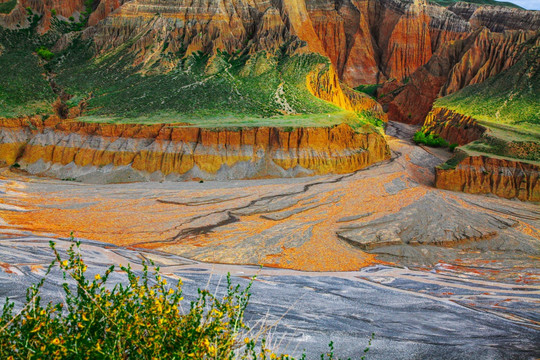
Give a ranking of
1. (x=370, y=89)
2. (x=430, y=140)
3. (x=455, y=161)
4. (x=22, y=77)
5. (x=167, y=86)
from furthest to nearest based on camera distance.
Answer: (x=370, y=89) < (x=430, y=140) < (x=167, y=86) < (x=22, y=77) < (x=455, y=161)

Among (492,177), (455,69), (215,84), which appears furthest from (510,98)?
(215,84)

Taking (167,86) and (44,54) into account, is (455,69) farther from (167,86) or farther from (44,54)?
(44,54)

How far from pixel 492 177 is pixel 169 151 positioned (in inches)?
1134

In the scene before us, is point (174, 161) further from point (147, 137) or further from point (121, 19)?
point (121, 19)

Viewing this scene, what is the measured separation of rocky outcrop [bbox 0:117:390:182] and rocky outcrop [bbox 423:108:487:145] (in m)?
18.5

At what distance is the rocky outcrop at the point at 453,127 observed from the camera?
49.8 m

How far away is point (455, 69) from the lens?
6681cm

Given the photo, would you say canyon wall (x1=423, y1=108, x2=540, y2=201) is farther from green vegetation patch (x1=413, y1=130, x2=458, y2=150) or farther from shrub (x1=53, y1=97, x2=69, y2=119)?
shrub (x1=53, y1=97, x2=69, y2=119)

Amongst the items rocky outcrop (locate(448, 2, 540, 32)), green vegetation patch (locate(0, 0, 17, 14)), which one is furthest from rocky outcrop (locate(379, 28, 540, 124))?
green vegetation patch (locate(0, 0, 17, 14))

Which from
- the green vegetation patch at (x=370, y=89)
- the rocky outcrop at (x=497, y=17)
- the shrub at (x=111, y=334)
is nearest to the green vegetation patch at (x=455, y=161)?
the shrub at (x=111, y=334)

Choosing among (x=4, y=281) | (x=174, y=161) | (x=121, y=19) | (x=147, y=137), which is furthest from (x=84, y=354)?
(x=121, y=19)

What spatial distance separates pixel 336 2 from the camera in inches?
3728

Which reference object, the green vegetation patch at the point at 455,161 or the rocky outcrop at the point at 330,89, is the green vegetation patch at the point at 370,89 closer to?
the rocky outcrop at the point at 330,89

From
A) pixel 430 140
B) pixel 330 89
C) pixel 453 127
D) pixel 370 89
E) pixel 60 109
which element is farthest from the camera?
pixel 370 89
